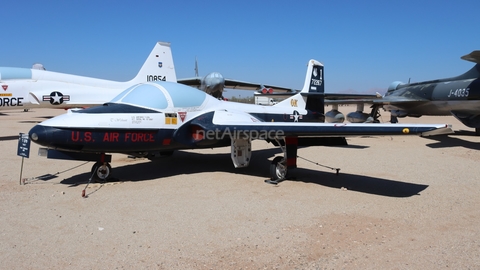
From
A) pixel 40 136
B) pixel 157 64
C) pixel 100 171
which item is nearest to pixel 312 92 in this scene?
pixel 100 171

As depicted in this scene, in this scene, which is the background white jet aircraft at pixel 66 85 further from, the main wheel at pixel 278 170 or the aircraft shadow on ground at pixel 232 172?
the main wheel at pixel 278 170

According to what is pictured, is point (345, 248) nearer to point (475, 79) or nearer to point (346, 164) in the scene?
point (346, 164)

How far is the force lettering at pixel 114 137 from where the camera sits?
20.9 feet

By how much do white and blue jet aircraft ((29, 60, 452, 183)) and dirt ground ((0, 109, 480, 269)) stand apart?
26.0 inches

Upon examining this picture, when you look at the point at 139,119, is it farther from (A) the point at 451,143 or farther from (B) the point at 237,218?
(A) the point at 451,143

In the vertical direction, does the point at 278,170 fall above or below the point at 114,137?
below

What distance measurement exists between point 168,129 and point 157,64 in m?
13.8

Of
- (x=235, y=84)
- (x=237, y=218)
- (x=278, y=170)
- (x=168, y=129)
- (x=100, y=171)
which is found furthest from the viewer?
(x=235, y=84)

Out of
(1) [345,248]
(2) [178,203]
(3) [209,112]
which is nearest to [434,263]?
(1) [345,248]

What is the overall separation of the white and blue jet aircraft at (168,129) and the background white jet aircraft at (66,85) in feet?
42.0

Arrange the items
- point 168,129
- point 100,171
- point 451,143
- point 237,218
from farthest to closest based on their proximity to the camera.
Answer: point 451,143 → point 168,129 → point 100,171 → point 237,218

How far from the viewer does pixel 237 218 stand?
5.08m

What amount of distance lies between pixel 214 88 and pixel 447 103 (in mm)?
14139

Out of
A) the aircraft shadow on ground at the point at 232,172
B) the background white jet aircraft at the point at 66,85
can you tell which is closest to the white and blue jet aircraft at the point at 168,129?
the aircraft shadow on ground at the point at 232,172
